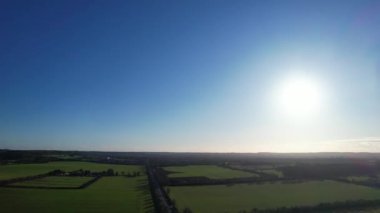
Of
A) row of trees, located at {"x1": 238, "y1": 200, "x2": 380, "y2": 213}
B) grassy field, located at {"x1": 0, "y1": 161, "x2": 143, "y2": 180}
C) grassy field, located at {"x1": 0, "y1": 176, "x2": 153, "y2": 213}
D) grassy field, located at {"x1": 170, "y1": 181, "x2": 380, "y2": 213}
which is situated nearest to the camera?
row of trees, located at {"x1": 238, "y1": 200, "x2": 380, "y2": 213}

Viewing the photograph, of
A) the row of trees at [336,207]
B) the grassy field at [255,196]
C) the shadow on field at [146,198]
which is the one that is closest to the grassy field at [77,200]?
the shadow on field at [146,198]

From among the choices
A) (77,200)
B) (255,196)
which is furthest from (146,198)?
(255,196)

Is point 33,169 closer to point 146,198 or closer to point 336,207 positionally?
point 146,198

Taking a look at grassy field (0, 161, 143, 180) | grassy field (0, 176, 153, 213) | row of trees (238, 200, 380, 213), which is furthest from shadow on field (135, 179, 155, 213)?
grassy field (0, 161, 143, 180)

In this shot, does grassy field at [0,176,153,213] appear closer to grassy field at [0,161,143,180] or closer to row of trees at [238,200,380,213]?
row of trees at [238,200,380,213]

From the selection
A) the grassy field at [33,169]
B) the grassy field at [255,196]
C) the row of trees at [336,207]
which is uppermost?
the grassy field at [33,169]

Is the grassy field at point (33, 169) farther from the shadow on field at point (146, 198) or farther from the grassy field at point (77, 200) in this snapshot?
the shadow on field at point (146, 198)

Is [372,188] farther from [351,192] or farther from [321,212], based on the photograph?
[321,212]
